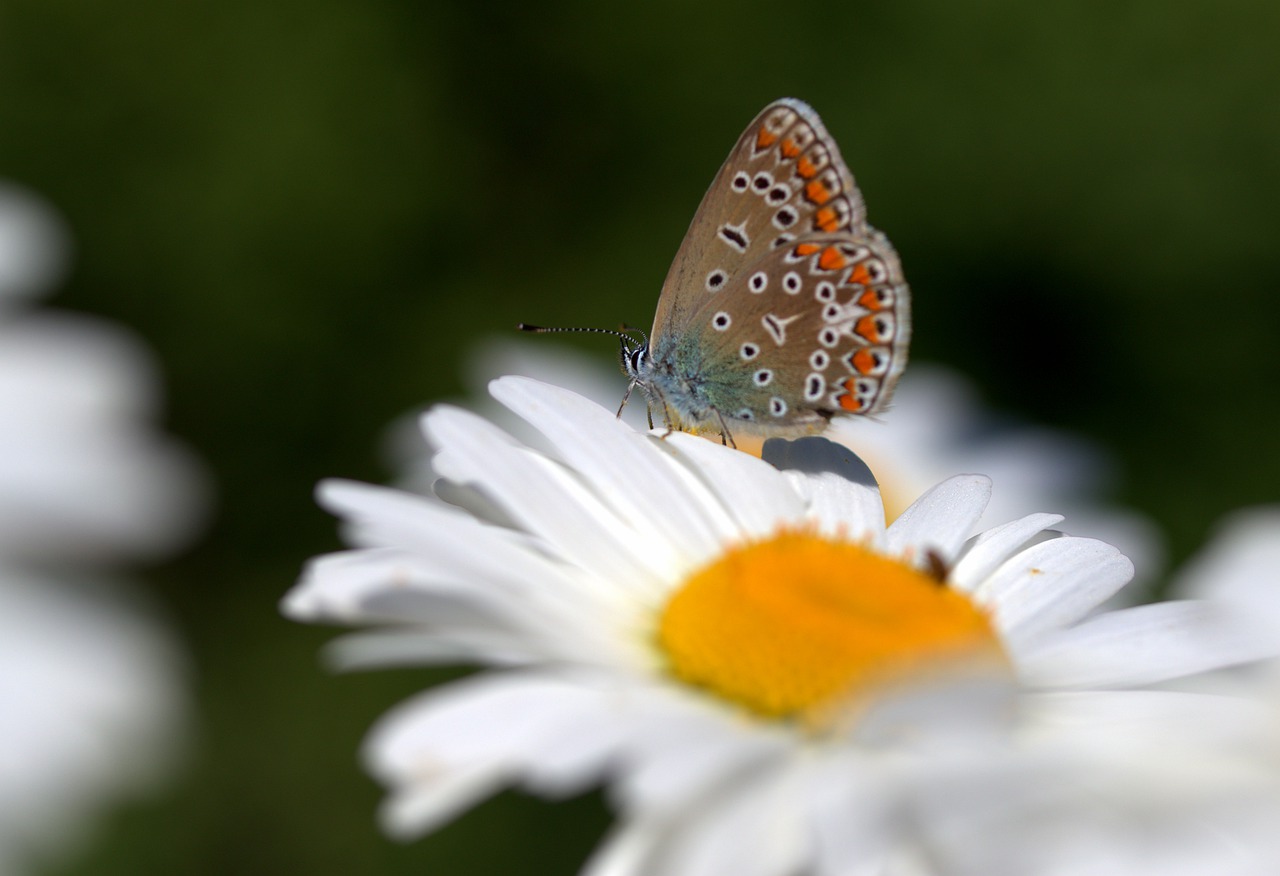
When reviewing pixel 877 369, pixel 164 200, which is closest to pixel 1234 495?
pixel 877 369

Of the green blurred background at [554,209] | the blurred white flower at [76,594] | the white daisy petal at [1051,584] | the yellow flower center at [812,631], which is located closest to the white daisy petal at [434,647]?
the yellow flower center at [812,631]

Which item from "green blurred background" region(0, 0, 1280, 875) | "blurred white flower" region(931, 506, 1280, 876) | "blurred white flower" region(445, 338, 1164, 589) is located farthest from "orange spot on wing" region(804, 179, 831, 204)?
"green blurred background" region(0, 0, 1280, 875)

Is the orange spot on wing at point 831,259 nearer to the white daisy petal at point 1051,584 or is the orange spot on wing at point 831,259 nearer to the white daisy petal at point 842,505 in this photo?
the white daisy petal at point 842,505

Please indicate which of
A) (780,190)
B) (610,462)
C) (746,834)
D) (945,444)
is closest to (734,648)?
(746,834)

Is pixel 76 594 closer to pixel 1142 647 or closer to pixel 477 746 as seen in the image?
pixel 477 746

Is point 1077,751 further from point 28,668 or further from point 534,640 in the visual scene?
point 28,668

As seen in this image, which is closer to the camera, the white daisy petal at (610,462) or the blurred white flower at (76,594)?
Result: the white daisy petal at (610,462)
